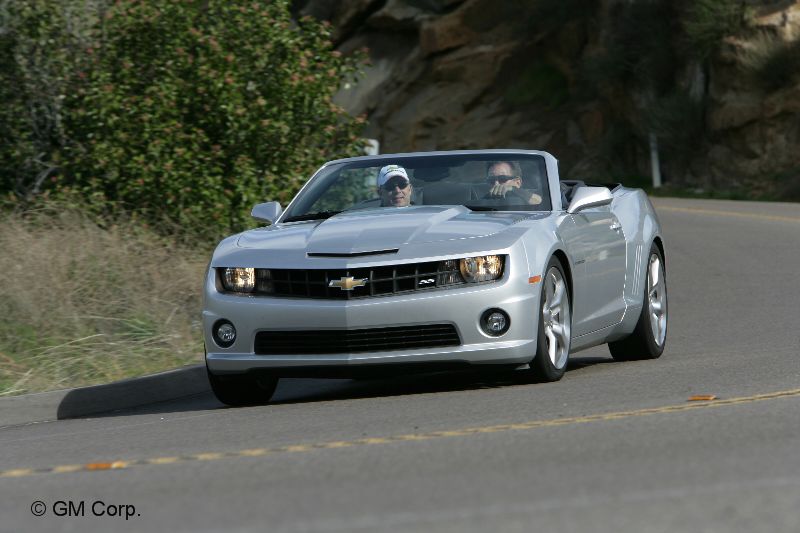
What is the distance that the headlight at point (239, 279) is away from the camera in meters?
9.30

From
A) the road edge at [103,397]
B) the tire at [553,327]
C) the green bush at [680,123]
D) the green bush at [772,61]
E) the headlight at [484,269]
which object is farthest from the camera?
the green bush at [680,123]

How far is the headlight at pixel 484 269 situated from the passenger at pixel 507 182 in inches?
48.0

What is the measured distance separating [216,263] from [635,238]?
311 cm

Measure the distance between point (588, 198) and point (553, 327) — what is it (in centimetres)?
98

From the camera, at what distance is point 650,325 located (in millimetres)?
11281

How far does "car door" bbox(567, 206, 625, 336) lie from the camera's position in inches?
393

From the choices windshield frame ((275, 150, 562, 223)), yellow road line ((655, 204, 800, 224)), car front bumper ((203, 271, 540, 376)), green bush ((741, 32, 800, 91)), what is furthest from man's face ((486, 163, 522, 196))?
green bush ((741, 32, 800, 91))

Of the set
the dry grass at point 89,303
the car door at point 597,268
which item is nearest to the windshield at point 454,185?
the car door at point 597,268

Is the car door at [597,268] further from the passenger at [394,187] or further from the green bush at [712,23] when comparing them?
the green bush at [712,23]

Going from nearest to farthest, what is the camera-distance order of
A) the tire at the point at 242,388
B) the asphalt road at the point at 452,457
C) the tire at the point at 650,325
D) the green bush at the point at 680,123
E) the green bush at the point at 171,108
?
the asphalt road at the point at 452,457 → the tire at the point at 242,388 → the tire at the point at 650,325 → the green bush at the point at 171,108 → the green bush at the point at 680,123

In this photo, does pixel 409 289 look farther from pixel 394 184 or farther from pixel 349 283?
pixel 394 184

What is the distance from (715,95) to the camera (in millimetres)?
35469

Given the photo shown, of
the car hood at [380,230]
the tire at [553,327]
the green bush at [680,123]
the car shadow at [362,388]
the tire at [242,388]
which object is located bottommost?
the green bush at [680,123]

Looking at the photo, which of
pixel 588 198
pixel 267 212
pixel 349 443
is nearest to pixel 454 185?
pixel 588 198
